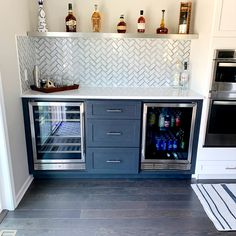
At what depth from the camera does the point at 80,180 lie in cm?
265

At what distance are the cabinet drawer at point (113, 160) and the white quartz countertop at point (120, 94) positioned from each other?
0.56 meters

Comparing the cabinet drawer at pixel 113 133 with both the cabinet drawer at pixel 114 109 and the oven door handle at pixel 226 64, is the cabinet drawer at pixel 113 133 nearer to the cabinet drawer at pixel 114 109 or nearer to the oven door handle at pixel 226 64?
the cabinet drawer at pixel 114 109

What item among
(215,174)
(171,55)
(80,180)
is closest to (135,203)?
(80,180)

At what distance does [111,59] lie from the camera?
287 centimetres

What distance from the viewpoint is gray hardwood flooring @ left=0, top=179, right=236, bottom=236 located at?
196cm

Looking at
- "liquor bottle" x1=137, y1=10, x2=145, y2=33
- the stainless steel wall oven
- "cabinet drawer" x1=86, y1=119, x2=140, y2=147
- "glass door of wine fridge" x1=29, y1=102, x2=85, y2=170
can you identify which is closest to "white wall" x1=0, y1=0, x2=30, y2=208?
"glass door of wine fridge" x1=29, y1=102, x2=85, y2=170

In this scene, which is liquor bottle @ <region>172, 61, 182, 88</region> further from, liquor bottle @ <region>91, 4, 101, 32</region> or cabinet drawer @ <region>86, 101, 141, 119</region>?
liquor bottle @ <region>91, 4, 101, 32</region>

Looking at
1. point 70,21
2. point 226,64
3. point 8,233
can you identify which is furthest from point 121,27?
point 8,233

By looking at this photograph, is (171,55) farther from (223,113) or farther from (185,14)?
(223,113)

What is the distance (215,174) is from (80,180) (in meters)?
1.46

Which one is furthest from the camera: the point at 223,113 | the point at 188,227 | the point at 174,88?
the point at 174,88

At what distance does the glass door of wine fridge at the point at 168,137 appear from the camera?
8.36 ft

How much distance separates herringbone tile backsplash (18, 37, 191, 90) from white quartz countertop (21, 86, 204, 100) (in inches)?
7.3

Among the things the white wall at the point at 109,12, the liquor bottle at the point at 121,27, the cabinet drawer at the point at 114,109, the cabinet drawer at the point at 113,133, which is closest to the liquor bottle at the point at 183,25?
the white wall at the point at 109,12
